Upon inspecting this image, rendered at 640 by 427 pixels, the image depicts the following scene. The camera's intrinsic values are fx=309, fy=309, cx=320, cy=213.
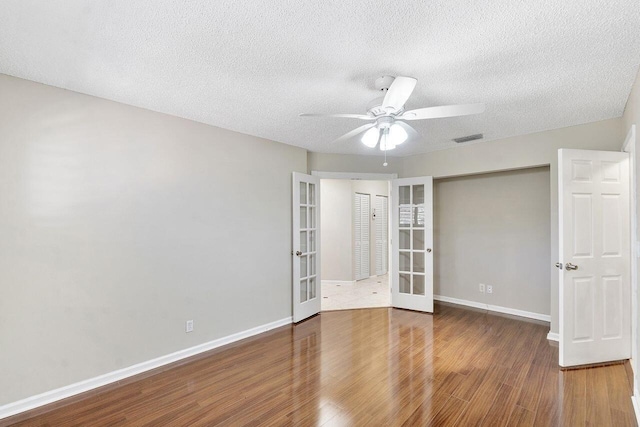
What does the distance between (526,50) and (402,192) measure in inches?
119

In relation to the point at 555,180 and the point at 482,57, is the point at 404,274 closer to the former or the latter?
the point at 555,180

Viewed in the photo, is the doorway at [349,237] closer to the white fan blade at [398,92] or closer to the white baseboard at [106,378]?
the white baseboard at [106,378]

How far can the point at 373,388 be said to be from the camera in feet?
8.36

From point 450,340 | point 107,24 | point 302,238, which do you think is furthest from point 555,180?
point 107,24

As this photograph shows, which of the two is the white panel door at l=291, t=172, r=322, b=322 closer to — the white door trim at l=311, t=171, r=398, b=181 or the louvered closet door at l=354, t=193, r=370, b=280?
the white door trim at l=311, t=171, r=398, b=181

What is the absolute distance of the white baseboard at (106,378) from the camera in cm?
224

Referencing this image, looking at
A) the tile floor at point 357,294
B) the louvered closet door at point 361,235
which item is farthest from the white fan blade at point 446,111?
the louvered closet door at point 361,235

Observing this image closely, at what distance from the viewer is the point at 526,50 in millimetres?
1923

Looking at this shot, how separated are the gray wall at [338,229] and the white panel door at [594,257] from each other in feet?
13.3

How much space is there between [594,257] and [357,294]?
139 inches

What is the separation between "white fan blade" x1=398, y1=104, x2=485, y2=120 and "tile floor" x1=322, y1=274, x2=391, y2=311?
3.40m

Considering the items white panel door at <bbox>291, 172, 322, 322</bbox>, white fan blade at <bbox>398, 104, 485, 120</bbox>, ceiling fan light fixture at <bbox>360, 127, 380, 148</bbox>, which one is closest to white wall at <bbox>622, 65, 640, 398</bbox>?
white fan blade at <bbox>398, 104, 485, 120</bbox>

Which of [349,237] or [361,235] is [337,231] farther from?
[361,235]

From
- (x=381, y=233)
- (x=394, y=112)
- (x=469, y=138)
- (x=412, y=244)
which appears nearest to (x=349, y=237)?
(x=381, y=233)
